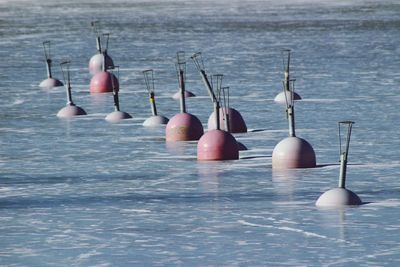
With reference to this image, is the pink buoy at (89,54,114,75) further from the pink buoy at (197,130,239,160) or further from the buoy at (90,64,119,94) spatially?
the pink buoy at (197,130,239,160)

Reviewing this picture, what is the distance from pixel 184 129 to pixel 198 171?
3141 millimetres

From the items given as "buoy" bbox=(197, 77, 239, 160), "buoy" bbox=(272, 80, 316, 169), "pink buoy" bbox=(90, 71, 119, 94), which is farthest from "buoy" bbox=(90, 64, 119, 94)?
"buoy" bbox=(272, 80, 316, 169)

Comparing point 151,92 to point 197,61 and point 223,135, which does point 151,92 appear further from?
point 223,135

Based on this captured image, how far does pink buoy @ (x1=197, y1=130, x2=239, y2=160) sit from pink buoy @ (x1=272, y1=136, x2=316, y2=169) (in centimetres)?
98

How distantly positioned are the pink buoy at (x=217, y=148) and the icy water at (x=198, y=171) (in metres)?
0.20

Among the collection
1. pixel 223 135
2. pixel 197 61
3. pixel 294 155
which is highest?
pixel 197 61

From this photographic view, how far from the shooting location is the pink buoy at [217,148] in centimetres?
1919

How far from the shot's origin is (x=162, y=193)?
16625 millimetres

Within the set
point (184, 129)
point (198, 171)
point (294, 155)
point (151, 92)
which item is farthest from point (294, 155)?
point (151, 92)

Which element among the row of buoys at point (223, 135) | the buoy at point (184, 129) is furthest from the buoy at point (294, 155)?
the buoy at point (184, 129)

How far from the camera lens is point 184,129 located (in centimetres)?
2147

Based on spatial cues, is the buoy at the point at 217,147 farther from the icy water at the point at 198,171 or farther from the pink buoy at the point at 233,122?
the pink buoy at the point at 233,122

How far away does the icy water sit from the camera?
1328cm

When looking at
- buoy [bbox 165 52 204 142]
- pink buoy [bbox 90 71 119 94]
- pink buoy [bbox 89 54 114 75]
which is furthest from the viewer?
pink buoy [bbox 89 54 114 75]
